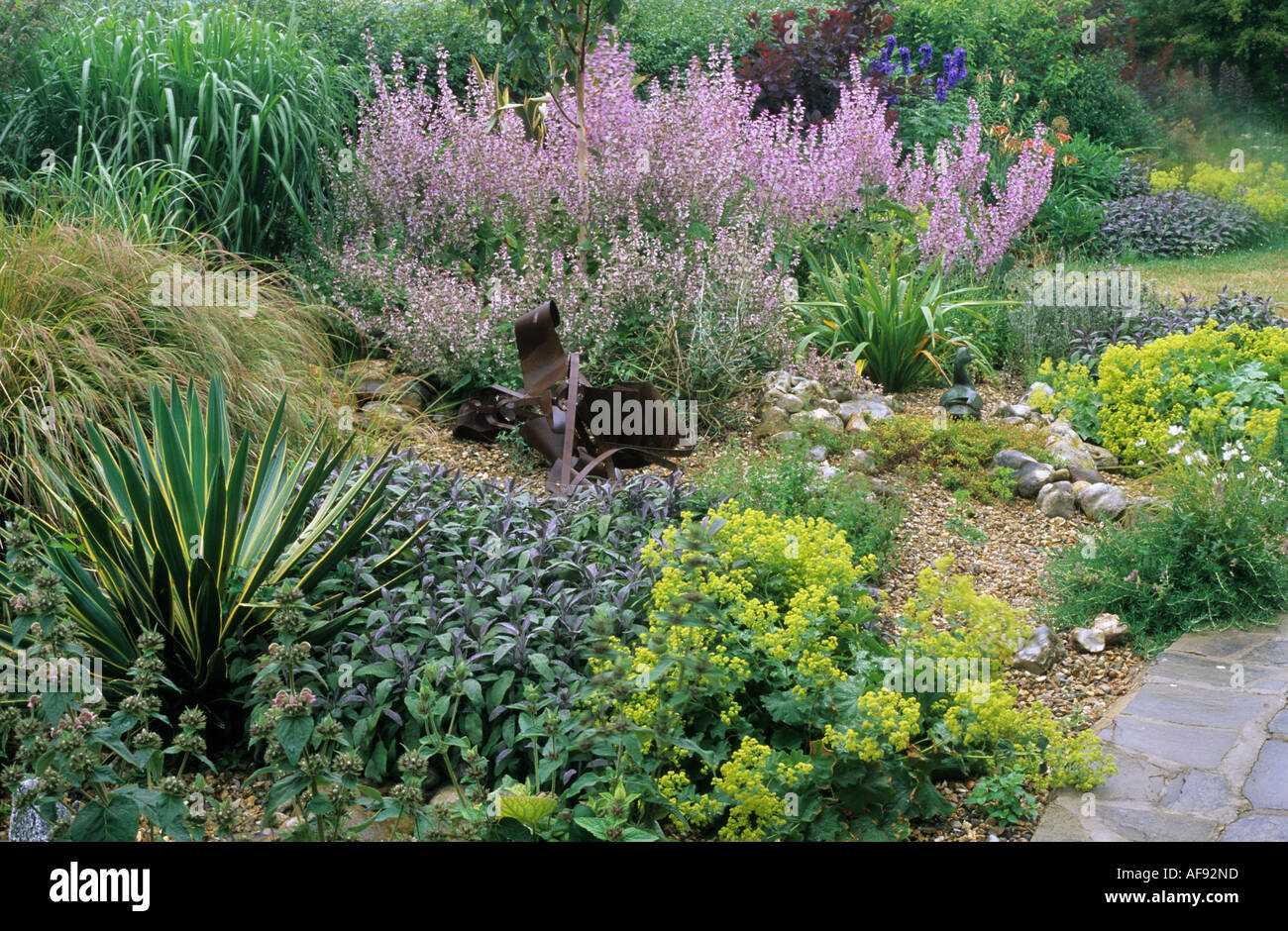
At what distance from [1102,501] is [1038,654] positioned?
147cm

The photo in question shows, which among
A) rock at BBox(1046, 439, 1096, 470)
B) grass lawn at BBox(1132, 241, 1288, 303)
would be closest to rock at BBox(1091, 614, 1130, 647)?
rock at BBox(1046, 439, 1096, 470)

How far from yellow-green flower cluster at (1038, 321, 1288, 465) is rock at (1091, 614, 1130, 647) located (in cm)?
145

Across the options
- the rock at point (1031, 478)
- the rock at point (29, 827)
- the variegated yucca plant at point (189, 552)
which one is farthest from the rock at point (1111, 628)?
the rock at point (29, 827)

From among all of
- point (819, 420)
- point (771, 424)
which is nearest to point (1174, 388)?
point (819, 420)

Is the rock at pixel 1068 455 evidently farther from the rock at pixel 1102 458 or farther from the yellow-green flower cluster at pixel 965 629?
the yellow-green flower cluster at pixel 965 629

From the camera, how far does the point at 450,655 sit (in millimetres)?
2770

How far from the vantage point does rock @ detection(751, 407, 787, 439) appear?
202 inches

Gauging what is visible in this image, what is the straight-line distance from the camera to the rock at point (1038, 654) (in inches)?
130

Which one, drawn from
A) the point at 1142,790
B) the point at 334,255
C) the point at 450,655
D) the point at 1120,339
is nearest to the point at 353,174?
the point at 334,255

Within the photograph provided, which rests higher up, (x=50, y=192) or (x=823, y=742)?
(x=50, y=192)

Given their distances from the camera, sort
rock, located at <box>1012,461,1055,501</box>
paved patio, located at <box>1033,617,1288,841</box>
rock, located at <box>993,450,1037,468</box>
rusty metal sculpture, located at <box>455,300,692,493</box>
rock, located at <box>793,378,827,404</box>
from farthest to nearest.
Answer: rock, located at <box>793,378,827,404</box>
rock, located at <box>993,450,1037,468</box>
rock, located at <box>1012,461,1055,501</box>
rusty metal sculpture, located at <box>455,300,692,493</box>
paved patio, located at <box>1033,617,1288,841</box>

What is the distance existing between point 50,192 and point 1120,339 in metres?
6.13

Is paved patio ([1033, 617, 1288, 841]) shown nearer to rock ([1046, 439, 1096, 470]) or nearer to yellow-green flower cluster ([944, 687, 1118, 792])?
yellow-green flower cluster ([944, 687, 1118, 792])

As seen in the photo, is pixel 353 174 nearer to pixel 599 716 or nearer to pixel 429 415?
pixel 429 415
